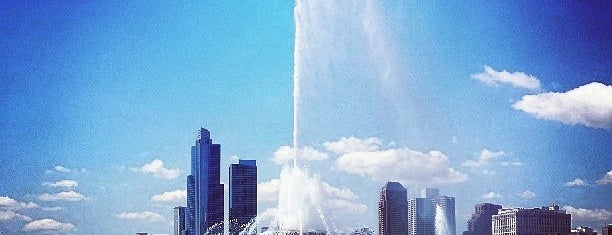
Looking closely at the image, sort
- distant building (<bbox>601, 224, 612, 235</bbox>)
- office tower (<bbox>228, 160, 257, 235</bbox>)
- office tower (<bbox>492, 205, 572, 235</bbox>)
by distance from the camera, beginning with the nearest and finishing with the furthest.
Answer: distant building (<bbox>601, 224, 612, 235</bbox>) < office tower (<bbox>492, 205, 572, 235</bbox>) < office tower (<bbox>228, 160, 257, 235</bbox>)

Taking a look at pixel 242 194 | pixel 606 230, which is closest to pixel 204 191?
pixel 242 194

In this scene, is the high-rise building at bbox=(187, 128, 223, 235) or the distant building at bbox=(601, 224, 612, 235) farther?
the high-rise building at bbox=(187, 128, 223, 235)

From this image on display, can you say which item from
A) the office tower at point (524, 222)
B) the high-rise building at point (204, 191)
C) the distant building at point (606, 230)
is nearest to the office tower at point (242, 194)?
the high-rise building at point (204, 191)

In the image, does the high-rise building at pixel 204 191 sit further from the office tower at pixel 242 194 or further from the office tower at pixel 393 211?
the office tower at pixel 393 211

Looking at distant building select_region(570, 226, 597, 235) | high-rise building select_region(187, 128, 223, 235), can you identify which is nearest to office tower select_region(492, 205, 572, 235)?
distant building select_region(570, 226, 597, 235)

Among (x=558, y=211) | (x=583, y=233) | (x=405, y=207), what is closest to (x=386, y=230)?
(x=405, y=207)

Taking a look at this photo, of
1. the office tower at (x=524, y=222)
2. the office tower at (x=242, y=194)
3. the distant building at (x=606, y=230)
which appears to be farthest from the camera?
the office tower at (x=242, y=194)

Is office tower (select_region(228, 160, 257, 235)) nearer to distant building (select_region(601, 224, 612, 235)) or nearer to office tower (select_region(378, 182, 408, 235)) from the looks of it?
office tower (select_region(378, 182, 408, 235))

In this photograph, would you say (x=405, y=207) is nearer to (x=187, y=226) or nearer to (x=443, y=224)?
(x=443, y=224)
